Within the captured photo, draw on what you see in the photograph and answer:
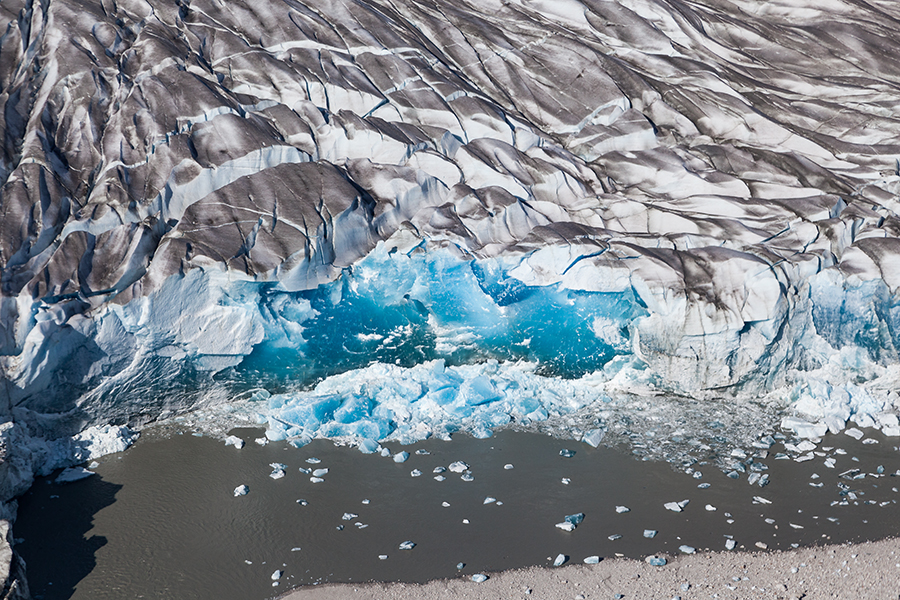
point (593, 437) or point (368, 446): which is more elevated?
point (593, 437)

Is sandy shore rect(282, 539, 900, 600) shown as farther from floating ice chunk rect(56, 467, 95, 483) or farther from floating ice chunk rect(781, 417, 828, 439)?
floating ice chunk rect(56, 467, 95, 483)

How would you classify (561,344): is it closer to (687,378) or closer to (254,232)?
(687,378)

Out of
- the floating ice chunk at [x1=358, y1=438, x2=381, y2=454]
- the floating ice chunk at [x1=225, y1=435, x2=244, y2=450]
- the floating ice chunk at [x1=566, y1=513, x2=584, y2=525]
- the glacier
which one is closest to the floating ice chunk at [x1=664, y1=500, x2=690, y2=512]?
the glacier

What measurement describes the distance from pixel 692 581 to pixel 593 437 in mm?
3058

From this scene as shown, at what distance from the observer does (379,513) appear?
968cm

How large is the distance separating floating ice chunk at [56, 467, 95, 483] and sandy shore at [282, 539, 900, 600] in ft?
12.5

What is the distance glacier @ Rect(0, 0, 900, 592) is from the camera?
36.8ft

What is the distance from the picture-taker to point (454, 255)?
1217 cm

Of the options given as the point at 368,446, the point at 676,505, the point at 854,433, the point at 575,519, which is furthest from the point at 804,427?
the point at 368,446

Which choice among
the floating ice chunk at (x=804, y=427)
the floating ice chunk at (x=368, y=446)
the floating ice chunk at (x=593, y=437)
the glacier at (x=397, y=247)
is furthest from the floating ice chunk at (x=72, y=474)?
the floating ice chunk at (x=804, y=427)

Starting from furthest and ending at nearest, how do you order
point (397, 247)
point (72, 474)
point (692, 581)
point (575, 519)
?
1. point (397, 247)
2. point (72, 474)
3. point (575, 519)
4. point (692, 581)

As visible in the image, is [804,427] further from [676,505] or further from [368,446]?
[368,446]

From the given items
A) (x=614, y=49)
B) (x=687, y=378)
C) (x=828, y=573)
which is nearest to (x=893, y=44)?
(x=614, y=49)

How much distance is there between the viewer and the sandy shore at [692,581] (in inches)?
327
